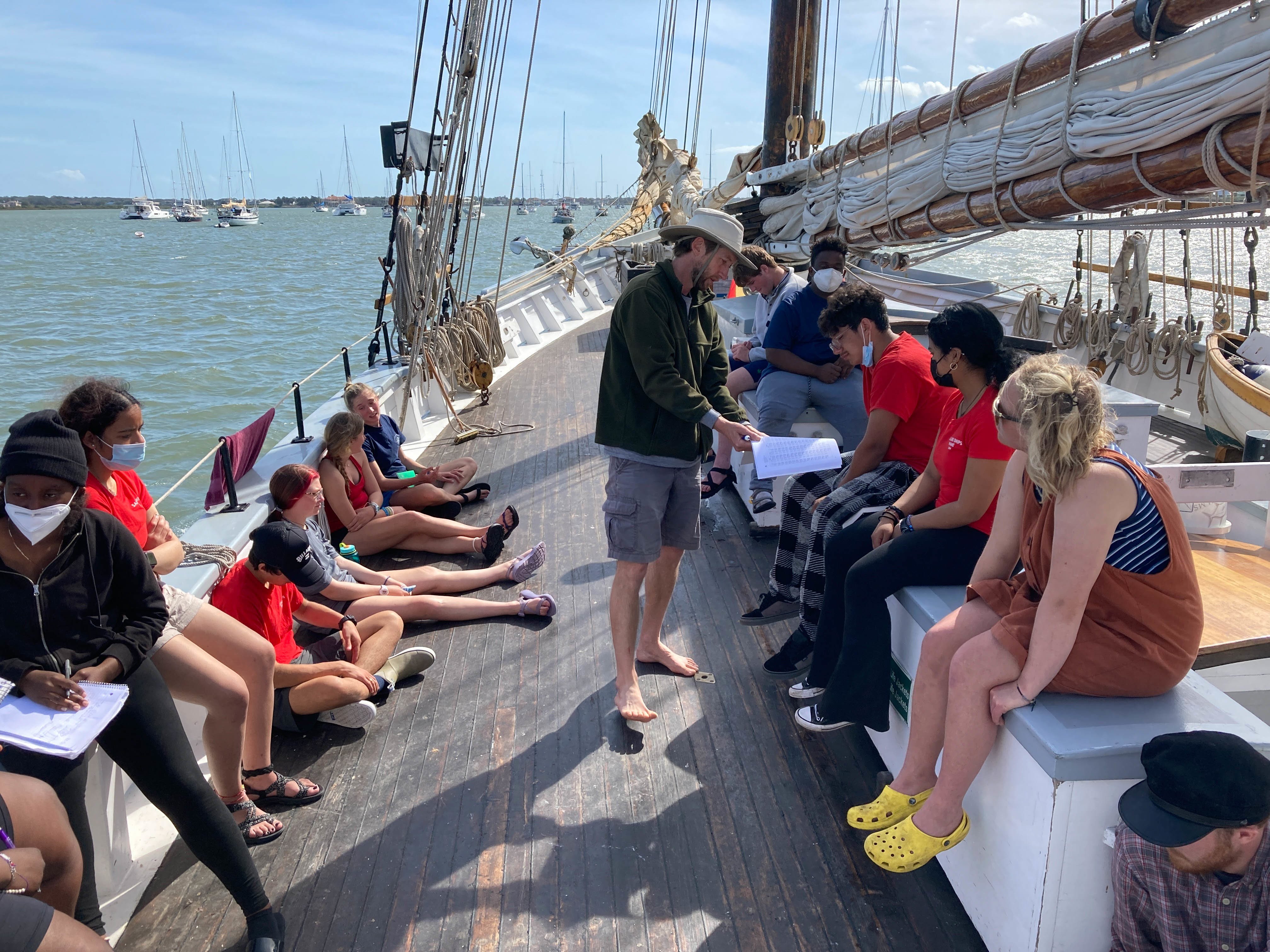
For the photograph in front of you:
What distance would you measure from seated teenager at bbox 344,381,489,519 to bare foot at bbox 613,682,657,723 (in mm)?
1904

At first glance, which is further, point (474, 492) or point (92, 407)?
point (474, 492)

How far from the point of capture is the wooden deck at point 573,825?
1964mm

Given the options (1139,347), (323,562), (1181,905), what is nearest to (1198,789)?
(1181,905)

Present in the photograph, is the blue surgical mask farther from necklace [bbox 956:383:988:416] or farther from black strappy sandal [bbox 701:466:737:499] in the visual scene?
black strappy sandal [bbox 701:466:737:499]

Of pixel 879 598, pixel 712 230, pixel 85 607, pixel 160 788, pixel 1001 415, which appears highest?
pixel 712 230

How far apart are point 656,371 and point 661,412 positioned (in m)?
0.16

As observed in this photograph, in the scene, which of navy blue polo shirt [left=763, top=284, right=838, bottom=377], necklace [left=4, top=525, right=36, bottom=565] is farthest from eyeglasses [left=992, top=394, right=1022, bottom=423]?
navy blue polo shirt [left=763, top=284, right=838, bottom=377]

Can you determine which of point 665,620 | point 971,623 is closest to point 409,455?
point 665,620

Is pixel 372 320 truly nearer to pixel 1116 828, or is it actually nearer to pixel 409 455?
pixel 409 455

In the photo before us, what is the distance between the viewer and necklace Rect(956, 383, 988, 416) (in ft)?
7.76

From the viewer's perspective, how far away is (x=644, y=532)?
105 inches

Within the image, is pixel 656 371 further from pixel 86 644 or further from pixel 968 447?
pixel 86 644

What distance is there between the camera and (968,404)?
244 cm

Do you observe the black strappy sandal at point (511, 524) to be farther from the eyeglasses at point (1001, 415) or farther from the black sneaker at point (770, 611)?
the eyeglasses at point (1001, 415)
